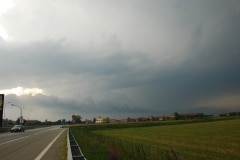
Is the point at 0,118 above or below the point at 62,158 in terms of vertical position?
above

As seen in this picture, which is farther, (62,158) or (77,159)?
(62,158)

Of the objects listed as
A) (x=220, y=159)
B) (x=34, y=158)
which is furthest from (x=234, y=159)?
(x=34, y=158)

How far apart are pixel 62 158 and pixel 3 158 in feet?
10.6

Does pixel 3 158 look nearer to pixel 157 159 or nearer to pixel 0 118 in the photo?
pixel 157 159

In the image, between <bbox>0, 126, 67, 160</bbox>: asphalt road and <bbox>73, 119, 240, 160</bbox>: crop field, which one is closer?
<bbox>73, 119, 240, 160</bbox>: crop field

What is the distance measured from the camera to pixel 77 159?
10516 millimetres

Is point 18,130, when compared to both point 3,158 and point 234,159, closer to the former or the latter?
point 3,158

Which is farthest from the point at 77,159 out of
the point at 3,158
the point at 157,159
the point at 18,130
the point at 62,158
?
Result: the point at 18,130

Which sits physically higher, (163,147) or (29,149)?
A: (29,149)

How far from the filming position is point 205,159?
16.8 meters

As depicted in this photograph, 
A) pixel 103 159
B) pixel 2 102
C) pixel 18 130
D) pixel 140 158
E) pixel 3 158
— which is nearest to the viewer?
pixel 140 158

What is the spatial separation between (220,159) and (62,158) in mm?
8422

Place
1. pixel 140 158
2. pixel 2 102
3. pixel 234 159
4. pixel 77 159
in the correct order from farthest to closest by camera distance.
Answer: pixel 2 102 → pixel 234 159 → pixel 140 158 → pixel 77 159

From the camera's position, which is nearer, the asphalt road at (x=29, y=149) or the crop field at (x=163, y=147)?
the crop field at (x=163, y=147)
